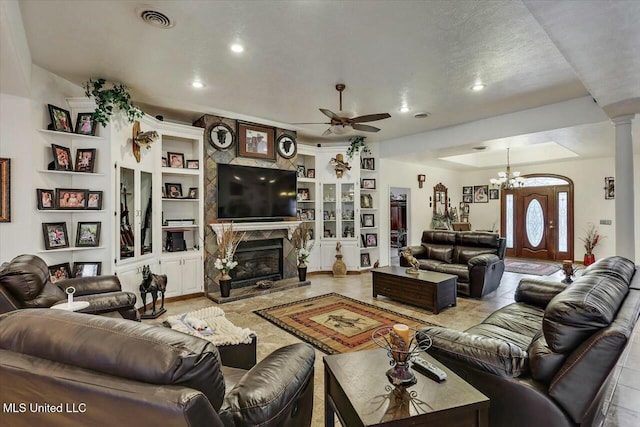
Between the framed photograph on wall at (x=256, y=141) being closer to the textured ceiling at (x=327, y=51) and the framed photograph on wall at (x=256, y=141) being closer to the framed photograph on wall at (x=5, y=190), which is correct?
the textured ceiling at (x=327, y=51)

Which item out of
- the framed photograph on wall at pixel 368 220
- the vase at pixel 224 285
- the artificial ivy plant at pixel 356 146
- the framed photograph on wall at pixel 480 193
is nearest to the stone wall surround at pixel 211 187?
the vase at pixel 224 285

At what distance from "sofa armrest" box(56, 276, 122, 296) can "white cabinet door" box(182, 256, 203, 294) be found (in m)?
1.76

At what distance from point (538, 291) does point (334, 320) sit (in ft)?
7.20

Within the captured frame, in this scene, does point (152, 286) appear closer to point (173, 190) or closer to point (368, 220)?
point (173, 190)

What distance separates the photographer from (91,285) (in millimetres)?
2990

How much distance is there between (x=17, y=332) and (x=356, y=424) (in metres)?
1.31

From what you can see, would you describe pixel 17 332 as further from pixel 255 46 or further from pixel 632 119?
pixel 632 119

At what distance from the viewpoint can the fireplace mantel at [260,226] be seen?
5.10 metres

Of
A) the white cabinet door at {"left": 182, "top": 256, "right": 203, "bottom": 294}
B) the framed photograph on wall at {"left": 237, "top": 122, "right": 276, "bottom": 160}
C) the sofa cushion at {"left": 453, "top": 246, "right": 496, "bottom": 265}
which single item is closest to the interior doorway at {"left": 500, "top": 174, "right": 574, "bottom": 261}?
the sofa cushion at {"left": 453, "top": 246, "right": 496, "bottom": 265}

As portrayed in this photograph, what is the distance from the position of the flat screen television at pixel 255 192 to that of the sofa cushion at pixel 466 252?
306cm

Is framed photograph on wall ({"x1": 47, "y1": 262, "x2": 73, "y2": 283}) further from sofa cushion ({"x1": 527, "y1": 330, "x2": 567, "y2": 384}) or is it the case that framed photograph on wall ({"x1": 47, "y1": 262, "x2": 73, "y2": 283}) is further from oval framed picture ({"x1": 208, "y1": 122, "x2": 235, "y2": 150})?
sofa cushion ({"x1": 527, "y1": 330, "x2": 567, "y2": 384})

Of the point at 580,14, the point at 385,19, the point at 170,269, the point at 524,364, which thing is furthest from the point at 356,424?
the point at 170,269

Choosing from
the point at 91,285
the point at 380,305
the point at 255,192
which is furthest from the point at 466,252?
the point at 91,285

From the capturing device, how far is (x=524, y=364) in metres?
1.59
